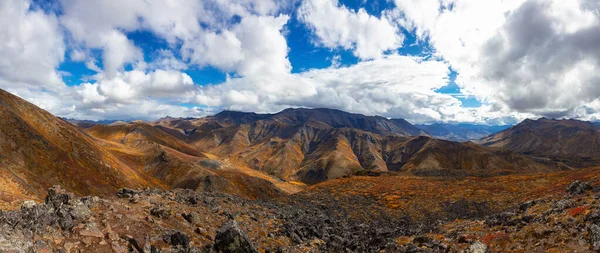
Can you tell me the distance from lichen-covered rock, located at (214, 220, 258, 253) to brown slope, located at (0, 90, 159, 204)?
49943 mm

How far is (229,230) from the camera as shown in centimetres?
2041

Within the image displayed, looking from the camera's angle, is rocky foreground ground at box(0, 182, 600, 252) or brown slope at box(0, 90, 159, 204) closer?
rocky foreground ground at box(0, 182, 600, 252)

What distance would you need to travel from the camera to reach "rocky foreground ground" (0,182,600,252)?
50.4 ft

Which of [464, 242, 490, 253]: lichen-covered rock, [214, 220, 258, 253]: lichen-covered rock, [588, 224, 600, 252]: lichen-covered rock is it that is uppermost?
[588, 224, 600, 252]: lichen-covered rock

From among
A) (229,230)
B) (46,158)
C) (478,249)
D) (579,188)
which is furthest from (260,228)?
(46,158)

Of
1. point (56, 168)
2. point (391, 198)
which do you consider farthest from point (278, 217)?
point (56, 168)

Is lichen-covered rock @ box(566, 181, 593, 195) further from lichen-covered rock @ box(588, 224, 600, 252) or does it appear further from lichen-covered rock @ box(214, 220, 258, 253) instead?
lichen-covered rock @ box(214, 220, 258, 253)

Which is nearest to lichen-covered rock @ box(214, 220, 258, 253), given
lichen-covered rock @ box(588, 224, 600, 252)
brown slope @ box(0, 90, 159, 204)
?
Answer: lichen-covered rock @ box(588, 224, 600, 252)

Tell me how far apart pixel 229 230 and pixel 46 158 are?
83.3 meters

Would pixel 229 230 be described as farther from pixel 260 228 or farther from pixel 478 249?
pixel 478 249

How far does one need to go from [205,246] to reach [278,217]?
14096mm

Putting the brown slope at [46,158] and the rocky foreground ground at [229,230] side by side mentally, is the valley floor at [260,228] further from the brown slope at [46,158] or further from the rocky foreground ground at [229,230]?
the brown slope at [46,158]

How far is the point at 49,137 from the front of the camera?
8706cm

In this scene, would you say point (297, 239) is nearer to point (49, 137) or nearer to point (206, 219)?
point (206, 219)
